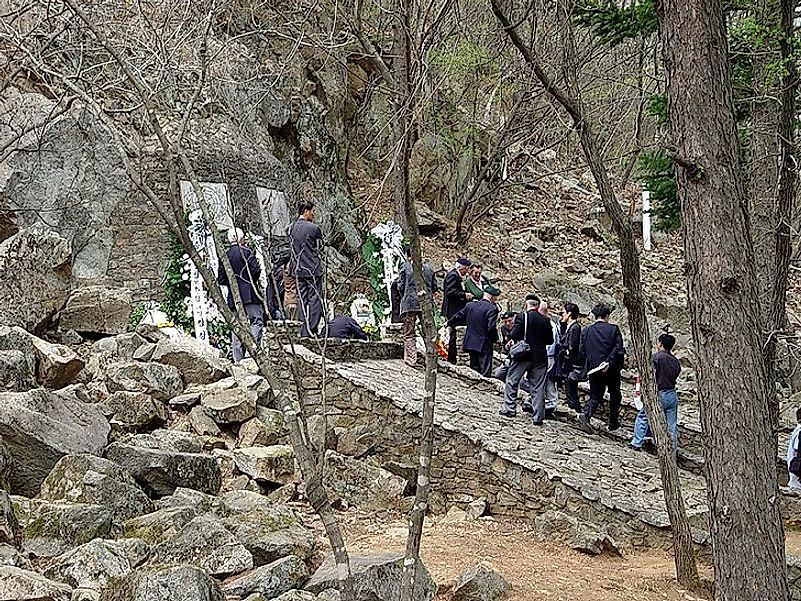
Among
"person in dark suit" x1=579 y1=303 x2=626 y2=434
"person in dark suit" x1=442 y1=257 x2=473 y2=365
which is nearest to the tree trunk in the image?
"person in dark suit" x1=579 y1=303 x2=626 y2=434

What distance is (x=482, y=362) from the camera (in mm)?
13312

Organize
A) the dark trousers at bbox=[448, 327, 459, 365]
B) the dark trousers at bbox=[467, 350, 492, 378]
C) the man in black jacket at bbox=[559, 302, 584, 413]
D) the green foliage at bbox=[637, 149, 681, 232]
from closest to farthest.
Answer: the green foliage at bbox=[637, 149, 681, 232] < the man in black jacket at bbox=[559, 302, 584, 413] < the dark trousers at bbox=[467, 350, 492, 378] < the dark trousers at bbox=[448, 327, 459, 365]

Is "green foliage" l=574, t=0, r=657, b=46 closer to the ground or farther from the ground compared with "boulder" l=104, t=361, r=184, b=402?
farther from the ground

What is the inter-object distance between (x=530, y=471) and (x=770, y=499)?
15.5 feet

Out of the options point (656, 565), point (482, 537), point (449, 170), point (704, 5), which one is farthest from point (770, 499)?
point (449, 170)

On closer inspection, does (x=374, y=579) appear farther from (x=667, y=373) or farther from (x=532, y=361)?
(x=532, y=361)

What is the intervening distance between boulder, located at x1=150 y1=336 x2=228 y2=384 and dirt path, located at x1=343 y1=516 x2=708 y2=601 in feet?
11.3

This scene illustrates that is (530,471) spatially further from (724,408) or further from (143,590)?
(143,590)

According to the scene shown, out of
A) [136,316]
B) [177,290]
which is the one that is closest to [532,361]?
[136,316]

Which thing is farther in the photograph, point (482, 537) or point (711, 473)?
point (482, 537)

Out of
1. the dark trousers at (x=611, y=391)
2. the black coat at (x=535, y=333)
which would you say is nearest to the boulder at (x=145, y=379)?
the black coat at (x=535, y=333)

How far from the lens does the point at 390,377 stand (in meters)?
12.1

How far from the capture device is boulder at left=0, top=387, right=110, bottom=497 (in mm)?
7367

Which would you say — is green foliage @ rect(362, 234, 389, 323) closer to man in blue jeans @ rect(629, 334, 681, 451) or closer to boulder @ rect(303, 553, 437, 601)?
man in blue jeans @ rect(629, 334, 681, 451)
